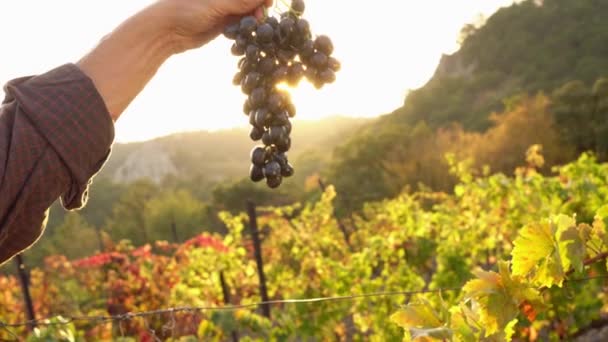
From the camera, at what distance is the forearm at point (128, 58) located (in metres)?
1.05

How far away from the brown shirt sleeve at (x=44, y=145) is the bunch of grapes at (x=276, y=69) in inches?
14.5

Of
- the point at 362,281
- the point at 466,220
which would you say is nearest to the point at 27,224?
the point at 362,281

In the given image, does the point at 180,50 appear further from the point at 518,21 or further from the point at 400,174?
the point at 518,21

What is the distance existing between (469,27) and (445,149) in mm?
25176

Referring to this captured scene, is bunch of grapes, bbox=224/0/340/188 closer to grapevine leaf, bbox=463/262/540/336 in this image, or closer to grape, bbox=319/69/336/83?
grape, bbox=319/69/336/83

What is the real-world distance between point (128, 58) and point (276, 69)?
325 mm

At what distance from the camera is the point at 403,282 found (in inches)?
190

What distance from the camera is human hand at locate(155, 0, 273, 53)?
1189 mm

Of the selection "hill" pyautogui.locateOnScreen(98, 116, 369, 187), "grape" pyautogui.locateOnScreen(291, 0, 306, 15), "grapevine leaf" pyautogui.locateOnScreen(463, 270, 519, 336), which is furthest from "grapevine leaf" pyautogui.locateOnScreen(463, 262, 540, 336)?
"hill" pyautogui.locateOnScreen(98, 116, 369, 187)

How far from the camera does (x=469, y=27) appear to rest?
40.2m

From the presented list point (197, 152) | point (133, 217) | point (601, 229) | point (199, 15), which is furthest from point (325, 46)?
point (197, 152)

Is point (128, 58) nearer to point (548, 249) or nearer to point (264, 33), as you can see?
point (264, 33)

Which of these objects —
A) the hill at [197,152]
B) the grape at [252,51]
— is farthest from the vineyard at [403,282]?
the hill at [197,152]

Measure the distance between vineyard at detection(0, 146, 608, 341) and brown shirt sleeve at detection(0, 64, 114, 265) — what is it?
27.9 inches
